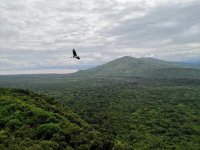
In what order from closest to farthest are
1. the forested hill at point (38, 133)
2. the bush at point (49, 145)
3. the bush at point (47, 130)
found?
the bush at point (49, 145) → the forested hill at point (38, 133) → the bush at point (47, 130)

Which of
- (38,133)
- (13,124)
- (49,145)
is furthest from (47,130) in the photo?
(13,124)

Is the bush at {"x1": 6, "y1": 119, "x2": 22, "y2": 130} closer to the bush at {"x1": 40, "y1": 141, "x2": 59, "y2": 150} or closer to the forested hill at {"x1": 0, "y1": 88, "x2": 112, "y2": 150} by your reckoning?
the forested hill at {"x1": 0, "y1": 88, "x2": 112, "y2": 150}

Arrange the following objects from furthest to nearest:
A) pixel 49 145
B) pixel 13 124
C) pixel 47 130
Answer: pixel 13 124, pixel 47 130, pixel 49 145

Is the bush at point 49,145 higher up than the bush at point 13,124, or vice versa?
the bush at point 13,124

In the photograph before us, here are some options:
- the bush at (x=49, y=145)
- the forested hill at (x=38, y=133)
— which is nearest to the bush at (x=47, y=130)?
the forested hill at (x=38, y=133)

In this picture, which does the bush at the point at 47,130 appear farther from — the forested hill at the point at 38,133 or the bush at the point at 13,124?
the bush at the point at 13,124

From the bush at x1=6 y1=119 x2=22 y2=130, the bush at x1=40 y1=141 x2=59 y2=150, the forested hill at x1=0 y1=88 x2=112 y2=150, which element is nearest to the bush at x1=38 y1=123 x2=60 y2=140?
the forested hill at x1=0 y1=88 x2=112 y2=150

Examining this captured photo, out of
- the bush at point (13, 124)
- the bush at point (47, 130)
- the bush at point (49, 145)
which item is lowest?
the bush at point (49, 145)

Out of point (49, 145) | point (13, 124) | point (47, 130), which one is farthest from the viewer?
point (13, 124)

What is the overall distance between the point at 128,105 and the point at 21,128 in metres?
140

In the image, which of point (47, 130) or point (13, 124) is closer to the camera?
point (47, 130)

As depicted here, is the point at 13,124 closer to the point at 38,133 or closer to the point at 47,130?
the point at 38,133

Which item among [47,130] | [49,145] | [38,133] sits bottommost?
[49,145]

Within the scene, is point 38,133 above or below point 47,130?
below
